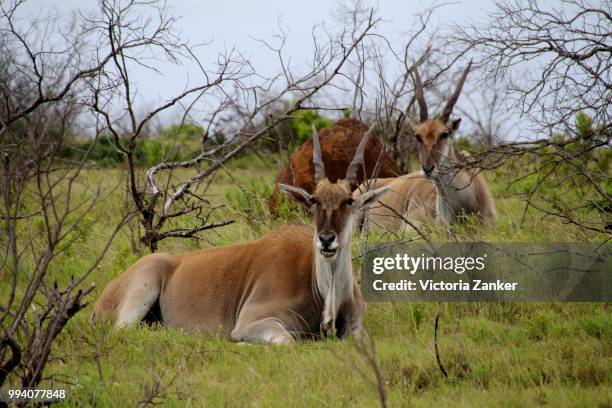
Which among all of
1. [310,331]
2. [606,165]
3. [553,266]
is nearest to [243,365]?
[310,331]

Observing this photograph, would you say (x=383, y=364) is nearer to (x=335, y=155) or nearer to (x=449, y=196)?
(x=449, y=196)

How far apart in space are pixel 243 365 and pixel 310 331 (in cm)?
104

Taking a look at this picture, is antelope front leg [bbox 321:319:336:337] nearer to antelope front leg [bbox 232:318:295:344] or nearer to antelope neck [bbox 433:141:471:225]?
antelope front leg [bbox 232:318:295:344]

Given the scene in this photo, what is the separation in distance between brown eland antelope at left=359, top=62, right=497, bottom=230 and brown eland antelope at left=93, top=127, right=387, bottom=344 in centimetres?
200

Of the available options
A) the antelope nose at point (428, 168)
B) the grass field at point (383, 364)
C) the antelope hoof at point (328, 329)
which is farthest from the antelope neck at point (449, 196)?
the antelope hoof at point (328, 329)

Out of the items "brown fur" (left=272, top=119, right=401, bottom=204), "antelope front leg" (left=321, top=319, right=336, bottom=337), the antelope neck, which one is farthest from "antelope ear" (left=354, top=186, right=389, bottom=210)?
"brown fur" (left=272, top=119, right=401, bottom=204)

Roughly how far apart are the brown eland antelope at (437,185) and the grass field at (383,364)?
2533 millimetres

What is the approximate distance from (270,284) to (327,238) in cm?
94

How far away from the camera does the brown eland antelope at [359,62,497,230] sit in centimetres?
899

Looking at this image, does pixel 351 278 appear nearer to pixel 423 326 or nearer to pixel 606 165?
pixel 423 326

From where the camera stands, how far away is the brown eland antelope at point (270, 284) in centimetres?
592

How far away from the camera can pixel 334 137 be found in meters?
10.9

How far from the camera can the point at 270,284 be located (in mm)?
6379

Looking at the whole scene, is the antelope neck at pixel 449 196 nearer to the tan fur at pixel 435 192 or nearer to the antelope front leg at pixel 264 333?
the tan fur at pixel 435 192
